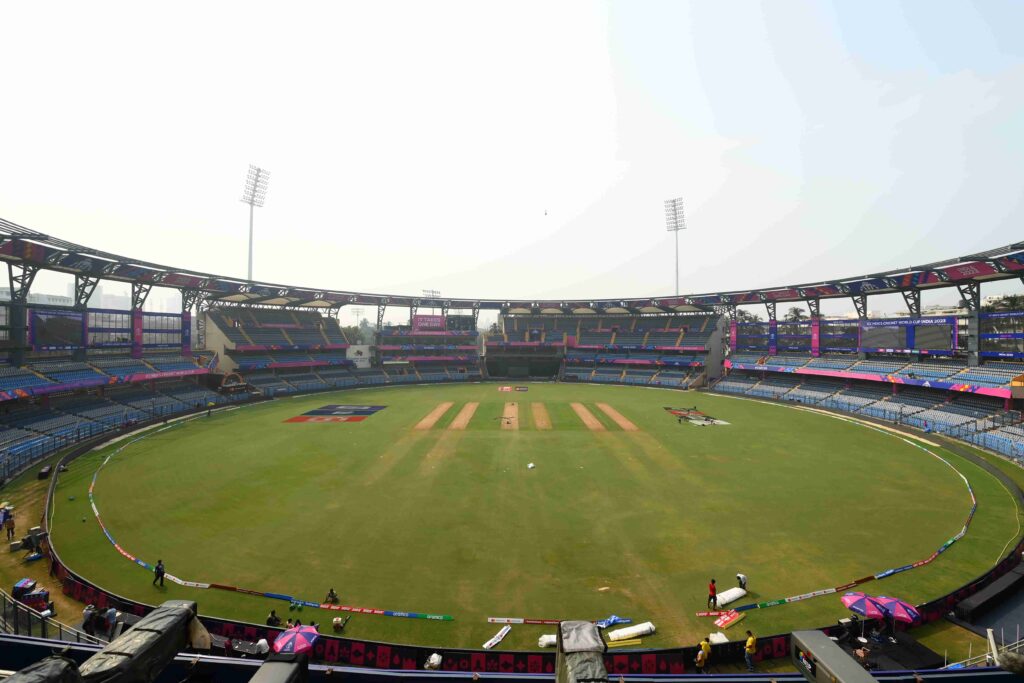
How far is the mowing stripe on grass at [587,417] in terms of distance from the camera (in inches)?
1799

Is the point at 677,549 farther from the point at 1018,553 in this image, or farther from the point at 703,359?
the point at 703,359

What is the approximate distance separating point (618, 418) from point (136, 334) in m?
61.0

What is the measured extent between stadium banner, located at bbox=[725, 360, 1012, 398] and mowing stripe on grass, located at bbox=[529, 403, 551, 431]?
123 ft

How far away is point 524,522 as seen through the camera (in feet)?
75.6

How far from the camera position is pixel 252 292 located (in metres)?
67.2

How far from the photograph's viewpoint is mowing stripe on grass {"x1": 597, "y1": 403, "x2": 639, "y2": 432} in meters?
45.7

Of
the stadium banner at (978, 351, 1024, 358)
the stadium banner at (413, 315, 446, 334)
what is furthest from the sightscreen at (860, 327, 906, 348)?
the stadium banner at (413, 315, 446, 334)

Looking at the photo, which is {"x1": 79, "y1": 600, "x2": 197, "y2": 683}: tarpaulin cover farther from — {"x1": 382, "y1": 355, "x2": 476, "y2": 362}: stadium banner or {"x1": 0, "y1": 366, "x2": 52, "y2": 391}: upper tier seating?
{"x1": 382, "y1": 355, "x2": 476, "y2": 362}: stadium banner

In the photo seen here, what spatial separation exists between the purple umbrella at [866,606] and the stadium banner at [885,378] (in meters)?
41.9

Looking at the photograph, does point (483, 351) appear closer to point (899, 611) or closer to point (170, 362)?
point (170, 362)

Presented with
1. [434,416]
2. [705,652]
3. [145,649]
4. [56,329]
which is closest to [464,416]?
[434,416]

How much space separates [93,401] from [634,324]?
8626 cm

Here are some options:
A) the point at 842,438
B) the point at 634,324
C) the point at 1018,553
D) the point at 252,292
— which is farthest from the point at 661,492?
the point at 634,324

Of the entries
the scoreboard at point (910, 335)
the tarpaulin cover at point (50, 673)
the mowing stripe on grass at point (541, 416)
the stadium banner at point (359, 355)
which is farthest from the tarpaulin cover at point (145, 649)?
the stadium banner at point (359, 355)
